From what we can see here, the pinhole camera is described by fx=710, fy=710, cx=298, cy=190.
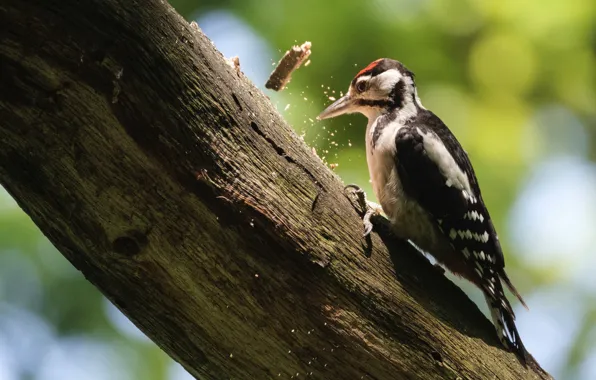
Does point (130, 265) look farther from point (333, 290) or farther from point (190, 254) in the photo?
point (333, 290)

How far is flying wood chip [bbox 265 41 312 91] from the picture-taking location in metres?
2.64

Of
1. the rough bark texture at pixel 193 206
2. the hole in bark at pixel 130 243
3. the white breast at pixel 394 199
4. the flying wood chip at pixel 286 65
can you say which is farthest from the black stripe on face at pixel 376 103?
the hole in bark at pixel 130 243

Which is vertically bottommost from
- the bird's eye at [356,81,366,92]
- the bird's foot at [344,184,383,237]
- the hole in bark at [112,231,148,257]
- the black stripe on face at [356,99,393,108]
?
the hole in bark at [112,231,148,257]

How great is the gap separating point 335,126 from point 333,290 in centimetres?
190

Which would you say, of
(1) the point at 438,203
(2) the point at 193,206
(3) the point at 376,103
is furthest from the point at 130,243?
(3) the point at 376,103

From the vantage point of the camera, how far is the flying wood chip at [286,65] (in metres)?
2.64

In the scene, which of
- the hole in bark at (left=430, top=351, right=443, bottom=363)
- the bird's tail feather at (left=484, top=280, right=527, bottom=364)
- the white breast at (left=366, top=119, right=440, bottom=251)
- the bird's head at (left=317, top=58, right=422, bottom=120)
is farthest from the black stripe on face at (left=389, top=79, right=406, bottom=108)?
the hole in bark at (left=430, top=351, right=443, bottom=363)

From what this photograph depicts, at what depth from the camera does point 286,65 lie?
2.66m

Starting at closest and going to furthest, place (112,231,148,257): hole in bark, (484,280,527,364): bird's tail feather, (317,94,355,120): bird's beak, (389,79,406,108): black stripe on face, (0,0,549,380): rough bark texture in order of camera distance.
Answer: (0,0,549,380): rough bark texture < (112,231,148,257): hole in bark < (484,280,527,364): bird's tail feather < (389,79,406,108): black stripe on face < (317,94,355,120): bird's beak

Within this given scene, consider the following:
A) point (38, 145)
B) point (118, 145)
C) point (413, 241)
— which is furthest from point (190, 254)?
point (413, 241)

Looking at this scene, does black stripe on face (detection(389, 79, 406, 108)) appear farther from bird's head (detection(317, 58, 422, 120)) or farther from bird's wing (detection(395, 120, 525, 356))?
bird's wing (detection(395, 120, 525, 356))

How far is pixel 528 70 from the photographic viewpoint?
4.74 metres

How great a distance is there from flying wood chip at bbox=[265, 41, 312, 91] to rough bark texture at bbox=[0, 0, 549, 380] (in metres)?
0.59

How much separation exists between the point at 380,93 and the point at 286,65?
71 centimetres
